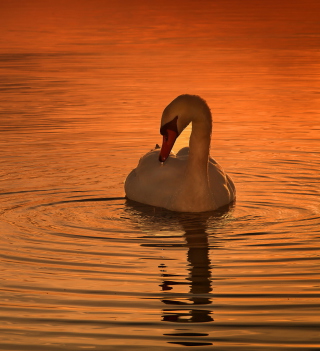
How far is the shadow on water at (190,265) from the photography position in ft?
25.7

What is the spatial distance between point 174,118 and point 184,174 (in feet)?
2.38

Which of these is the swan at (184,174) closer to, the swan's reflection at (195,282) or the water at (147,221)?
the water at (147,221)

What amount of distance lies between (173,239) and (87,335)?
3118 mm

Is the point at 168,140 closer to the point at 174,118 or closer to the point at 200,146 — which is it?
the point at 174,118

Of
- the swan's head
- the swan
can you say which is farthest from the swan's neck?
the swan's head

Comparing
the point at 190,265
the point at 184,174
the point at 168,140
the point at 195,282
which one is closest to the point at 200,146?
the point at 184,174

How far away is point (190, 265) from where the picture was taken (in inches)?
371

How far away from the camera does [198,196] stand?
11930 mm

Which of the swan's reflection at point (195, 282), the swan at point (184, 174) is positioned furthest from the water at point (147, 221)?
the swan at point (184, 174)

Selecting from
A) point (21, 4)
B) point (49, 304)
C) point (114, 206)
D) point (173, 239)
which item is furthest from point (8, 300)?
point (21, 4)

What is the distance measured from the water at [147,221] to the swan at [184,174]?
199 mm

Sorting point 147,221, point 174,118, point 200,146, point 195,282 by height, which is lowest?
point 195,282

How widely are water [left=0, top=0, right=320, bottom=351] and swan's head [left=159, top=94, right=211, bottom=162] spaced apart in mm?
807

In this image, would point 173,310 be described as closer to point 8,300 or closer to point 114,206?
point 8,300
